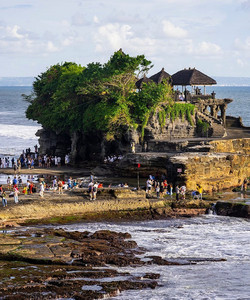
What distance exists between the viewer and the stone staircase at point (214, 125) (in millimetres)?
53688

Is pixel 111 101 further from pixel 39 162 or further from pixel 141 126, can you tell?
pixel 39 162

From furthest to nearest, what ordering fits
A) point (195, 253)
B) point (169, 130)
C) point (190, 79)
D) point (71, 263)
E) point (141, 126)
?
point (190, 79) → point (169, 130) → point (141, 126) → point (195, 253) → point (71, 263)

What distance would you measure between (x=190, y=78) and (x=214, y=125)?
478 centimetres

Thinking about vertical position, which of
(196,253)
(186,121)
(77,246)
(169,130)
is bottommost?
(196,253)

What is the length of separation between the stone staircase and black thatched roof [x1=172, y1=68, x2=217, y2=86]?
9.13 ft

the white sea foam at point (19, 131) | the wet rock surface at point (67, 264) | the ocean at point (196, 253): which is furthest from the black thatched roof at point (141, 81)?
the white sea foam at point (19, 131)

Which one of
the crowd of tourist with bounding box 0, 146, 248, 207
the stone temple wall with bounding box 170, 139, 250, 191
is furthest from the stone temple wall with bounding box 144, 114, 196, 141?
the stone temple wall with bounding box 170, 139, 250, 191

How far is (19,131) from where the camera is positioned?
92312 mm

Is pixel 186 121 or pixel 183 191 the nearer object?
pixel 183 191

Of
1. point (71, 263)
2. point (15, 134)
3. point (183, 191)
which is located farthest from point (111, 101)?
point (15, 134)

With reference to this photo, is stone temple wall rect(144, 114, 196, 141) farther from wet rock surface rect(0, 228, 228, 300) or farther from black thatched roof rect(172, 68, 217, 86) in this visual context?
wet rock surface rect(0, 228, 228, 300)

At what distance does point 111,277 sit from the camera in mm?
25969

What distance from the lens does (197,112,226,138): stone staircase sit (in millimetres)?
53688

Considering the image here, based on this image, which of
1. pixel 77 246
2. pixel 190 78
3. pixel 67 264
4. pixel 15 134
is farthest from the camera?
pixel 15 134
